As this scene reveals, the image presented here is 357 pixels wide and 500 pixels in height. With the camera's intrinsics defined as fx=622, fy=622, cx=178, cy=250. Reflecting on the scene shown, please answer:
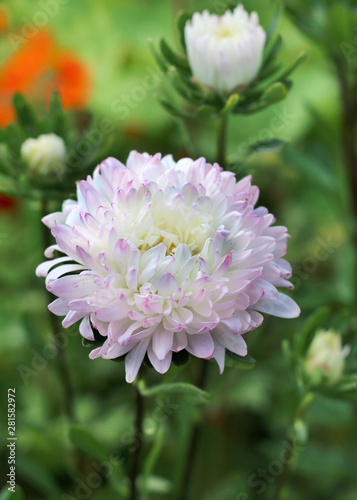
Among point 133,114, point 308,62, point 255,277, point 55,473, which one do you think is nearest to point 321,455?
point 55,473

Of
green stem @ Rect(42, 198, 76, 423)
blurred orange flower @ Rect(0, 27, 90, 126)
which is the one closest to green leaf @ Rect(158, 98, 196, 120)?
green stem @ Rect(42, 198, 76, 423)

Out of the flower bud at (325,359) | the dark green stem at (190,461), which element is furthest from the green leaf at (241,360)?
the dark green stem at (190,461)

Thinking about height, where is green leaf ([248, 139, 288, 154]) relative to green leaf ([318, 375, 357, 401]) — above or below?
above

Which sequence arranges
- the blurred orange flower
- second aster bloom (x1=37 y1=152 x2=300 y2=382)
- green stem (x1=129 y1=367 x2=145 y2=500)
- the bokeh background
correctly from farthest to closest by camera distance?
the blurred orange flower
the bokeh background
green stem (x1=129 y1=367 x2=145 y2=500)
second aster bloom (x1=37 y1=152 x2=300 y2=382)

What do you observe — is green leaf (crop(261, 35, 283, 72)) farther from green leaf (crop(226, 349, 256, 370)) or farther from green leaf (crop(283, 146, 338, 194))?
green leaf (crop(226, 349, 256, 370))

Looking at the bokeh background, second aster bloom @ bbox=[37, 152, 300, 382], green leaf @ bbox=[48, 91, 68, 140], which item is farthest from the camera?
Answer: the bokeh background

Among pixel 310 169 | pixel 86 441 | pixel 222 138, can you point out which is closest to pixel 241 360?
pixel 86 441
